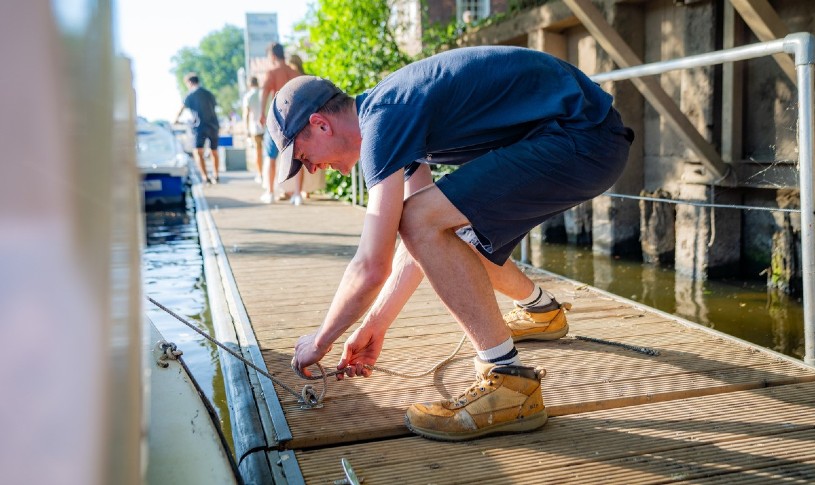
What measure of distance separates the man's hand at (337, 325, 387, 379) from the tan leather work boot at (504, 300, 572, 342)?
0.86 metres

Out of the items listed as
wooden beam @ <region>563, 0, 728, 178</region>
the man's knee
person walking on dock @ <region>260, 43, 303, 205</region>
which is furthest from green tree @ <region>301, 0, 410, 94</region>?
the man's knee

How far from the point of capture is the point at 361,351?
10.1 feet

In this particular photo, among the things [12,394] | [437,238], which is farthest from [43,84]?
[437,238]

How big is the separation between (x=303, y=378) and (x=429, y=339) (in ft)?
2.80

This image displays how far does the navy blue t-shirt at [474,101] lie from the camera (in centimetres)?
264

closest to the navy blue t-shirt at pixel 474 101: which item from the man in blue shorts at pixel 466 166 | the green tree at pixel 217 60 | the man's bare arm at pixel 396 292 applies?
the man in blue shorts at pixel 466 166

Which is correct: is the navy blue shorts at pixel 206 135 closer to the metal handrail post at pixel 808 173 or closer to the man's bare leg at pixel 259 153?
the man's bare leg at pixel 259 153

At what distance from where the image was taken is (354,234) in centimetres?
852

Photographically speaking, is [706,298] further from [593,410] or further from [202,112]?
[202,112]

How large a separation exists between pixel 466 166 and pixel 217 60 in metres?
125

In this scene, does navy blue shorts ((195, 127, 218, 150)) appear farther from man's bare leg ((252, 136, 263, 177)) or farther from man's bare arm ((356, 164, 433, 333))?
man's bare arm ((356, 164, 433, 333))

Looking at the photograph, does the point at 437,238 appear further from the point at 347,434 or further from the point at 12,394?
the point at 12,394

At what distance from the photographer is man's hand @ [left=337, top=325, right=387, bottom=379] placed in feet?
9.94

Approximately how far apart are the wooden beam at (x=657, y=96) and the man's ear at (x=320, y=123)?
17.9 ft
